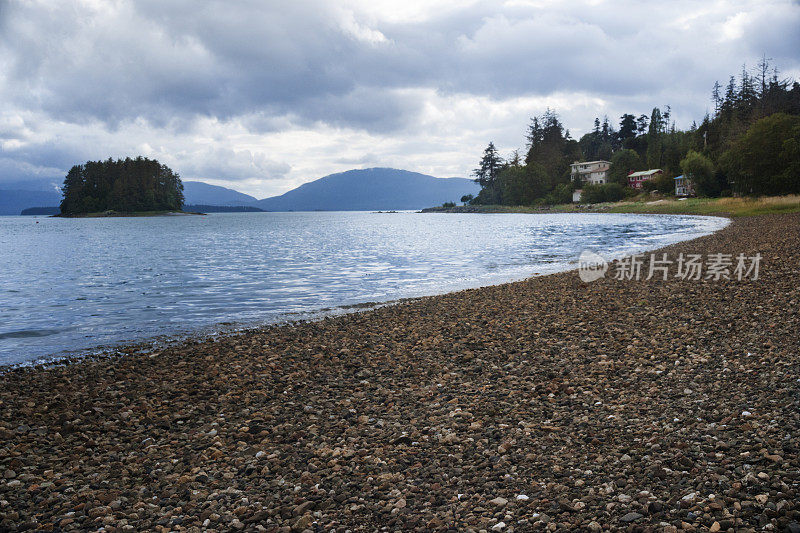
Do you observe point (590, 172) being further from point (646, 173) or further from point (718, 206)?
point (718, 206)

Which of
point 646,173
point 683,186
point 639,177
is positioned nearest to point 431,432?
point 683,186

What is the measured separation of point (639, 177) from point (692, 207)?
1863 inches

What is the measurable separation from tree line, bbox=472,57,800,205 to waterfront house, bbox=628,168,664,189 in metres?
2.13

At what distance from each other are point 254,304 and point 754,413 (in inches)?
658

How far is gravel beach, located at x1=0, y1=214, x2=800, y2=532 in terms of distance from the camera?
4836mm

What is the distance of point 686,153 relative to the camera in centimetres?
12469

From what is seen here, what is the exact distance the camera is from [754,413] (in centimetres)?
625

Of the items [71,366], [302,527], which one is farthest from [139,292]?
[302,527]

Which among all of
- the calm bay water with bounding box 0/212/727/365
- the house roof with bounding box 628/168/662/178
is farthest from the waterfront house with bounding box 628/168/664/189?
the calm bay water with bounding box 0/212/727/365

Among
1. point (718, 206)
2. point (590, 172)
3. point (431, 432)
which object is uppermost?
point (590, 172)

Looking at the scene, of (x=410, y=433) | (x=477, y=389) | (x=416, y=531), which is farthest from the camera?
(x=477, y=389)

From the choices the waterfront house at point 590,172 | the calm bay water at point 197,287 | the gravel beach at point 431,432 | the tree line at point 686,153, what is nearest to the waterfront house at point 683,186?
the tree line at point 686,153

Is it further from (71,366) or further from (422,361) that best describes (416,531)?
(71,366)

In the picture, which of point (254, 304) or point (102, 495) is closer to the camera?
point (102, 495)
